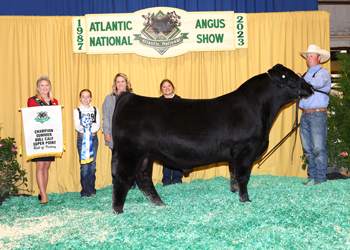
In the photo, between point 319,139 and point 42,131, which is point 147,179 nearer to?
point 42,131

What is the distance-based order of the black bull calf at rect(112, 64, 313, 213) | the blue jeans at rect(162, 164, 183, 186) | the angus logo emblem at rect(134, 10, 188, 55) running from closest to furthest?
the black bull calf at rect(112, 64, 313, 213), the blue jeans at rect(162, 164, 183, 186), the angus logo emblem at rect(134, 10, 188, 55)

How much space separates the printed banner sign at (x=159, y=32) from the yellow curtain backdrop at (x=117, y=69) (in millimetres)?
161

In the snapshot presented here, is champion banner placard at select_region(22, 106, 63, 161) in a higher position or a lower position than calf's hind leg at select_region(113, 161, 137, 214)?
higher

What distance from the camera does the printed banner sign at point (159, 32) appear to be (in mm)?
4859

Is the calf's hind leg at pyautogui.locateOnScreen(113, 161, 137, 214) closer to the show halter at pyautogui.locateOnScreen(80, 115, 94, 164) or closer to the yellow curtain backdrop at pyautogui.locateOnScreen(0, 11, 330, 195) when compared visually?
the show halter at pyautogui.locateOnScreen(80, 115, 94, 164)

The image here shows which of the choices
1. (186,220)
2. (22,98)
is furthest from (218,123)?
(22,98)

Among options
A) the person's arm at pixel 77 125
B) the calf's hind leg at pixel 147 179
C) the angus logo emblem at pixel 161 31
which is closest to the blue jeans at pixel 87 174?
the person's arm at pixel 77 125

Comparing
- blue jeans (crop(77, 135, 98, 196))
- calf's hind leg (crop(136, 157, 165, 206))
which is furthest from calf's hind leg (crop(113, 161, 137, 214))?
blue jeans (crop(77, 135, 98, 196))

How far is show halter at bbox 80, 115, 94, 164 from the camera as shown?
13.7 feet

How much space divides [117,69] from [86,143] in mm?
1468

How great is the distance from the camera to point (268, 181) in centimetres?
449

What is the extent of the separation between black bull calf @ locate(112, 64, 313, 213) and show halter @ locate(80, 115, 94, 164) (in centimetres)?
118

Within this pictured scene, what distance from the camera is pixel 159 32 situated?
4.94 metres

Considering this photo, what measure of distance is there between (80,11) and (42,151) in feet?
8.07
